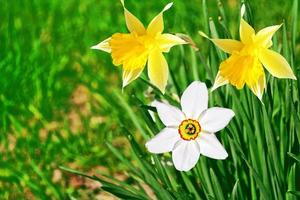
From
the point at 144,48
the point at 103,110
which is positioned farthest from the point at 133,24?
the point at 103,110

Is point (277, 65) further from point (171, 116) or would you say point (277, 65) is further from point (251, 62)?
point (171, 116)

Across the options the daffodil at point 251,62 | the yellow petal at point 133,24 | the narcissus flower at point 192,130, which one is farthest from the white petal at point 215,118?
the yellow petal at point 133,24

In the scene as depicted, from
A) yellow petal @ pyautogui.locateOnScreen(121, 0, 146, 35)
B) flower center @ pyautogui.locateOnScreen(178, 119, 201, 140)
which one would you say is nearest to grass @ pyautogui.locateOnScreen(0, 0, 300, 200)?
flower center @ pyautogui.locateOnScreen(178, 119, 201, 140)

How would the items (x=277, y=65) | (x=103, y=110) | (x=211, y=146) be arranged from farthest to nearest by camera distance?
1. (x=103, y=110)
2. (x=211, y=146)
3. (x=277, y=65)

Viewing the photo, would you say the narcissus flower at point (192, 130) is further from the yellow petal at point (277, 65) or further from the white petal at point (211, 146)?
the yellow petal at point (277, 65)

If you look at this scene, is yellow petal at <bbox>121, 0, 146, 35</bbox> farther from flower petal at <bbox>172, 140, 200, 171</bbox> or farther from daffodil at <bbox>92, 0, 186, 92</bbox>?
flower petal at <bbox>172, 140, 200, 171</bbox>
